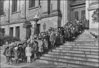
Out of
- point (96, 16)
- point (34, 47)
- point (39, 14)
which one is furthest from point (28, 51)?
point (39, 14)

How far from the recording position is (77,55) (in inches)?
315

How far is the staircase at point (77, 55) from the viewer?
7.23 meters

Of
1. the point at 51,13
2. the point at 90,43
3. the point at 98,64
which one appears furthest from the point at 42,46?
the point at 51,13

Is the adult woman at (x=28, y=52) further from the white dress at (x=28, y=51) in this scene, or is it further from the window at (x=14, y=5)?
the window at (x=14, y=5)

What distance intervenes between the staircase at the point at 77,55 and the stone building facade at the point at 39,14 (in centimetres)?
380

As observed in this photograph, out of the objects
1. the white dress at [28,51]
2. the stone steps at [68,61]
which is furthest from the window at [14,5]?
the stone steps at [68,61]

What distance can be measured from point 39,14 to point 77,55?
1135 cm

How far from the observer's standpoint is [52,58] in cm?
868

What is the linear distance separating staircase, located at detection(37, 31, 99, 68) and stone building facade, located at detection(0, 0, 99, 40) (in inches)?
149

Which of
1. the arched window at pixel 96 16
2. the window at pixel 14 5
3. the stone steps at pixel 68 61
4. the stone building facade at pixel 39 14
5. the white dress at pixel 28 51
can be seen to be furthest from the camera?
the window at pixel 14 5

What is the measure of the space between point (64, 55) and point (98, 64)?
2.22m

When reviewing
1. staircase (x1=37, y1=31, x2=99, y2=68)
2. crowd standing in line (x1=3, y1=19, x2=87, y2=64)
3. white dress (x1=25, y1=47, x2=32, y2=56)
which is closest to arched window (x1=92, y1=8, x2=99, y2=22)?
staircase (x1=37, y1=31, x2=99, y2=68)

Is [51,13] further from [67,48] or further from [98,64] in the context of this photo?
[98,64]

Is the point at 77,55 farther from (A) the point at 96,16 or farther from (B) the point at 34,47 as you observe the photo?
(A) the point at 96,16
